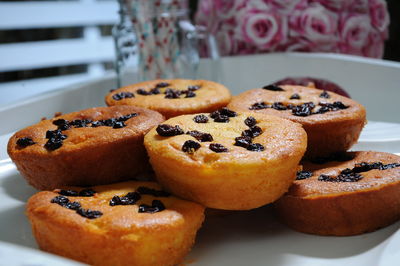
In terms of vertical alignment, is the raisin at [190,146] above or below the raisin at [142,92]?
above

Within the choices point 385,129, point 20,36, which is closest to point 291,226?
point 385,129

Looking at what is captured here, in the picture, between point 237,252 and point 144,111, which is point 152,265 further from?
point 144,111

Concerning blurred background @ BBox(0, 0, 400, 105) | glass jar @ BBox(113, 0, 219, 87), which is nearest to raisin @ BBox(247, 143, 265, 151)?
glass jar @ BBox(113, 0, 219, 87)

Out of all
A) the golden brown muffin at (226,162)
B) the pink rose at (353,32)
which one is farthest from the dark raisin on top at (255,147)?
the pink rose at (353,32)

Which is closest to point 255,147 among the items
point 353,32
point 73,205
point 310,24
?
point 73,205

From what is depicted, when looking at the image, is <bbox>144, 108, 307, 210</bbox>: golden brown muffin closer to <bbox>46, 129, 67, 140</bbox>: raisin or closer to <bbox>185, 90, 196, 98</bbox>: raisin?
<bbox>46, 129, 67, 140</bbox>: raisin

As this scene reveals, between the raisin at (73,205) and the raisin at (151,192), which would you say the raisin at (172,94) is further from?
the raisin at (73,205)
